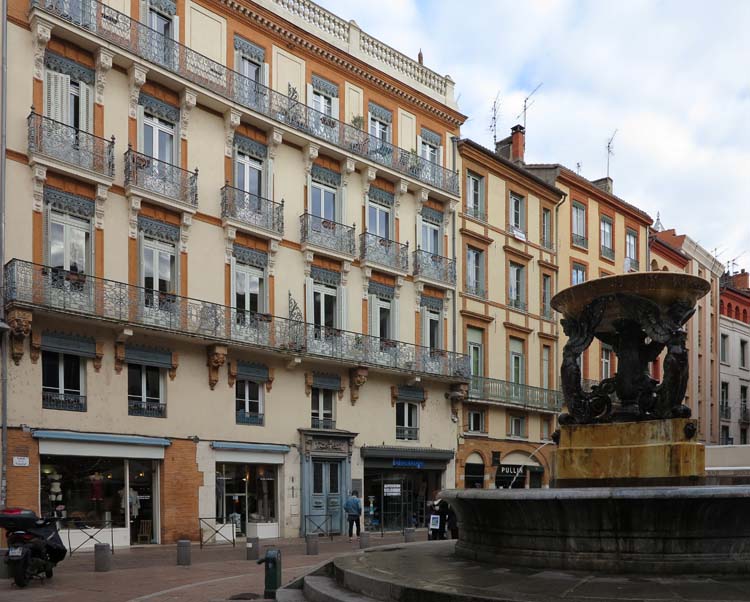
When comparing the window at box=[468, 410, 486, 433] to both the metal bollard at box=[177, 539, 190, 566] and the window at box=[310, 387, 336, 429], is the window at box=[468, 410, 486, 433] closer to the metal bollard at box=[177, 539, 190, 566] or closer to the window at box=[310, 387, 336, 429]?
the window at box=[310, 387, 336, 429]

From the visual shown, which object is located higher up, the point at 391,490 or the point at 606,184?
the point at 606,184

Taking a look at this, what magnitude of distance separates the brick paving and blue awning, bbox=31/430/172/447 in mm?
2766

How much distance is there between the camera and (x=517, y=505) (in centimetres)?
1077

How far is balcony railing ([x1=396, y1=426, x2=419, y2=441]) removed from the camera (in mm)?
33784

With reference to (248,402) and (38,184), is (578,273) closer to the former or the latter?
(248,402)

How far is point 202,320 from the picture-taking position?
1048 inches

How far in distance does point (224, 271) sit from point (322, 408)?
608cm

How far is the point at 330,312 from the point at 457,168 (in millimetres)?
9540

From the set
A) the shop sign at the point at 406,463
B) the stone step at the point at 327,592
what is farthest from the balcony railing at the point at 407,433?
the stone step at the point at 327,592

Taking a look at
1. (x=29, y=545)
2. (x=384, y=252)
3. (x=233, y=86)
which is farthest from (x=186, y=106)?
(x=29, y=545)

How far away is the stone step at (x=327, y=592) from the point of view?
10.1 metres

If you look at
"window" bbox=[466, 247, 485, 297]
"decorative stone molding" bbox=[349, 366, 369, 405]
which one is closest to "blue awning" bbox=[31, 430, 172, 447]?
"decorative stone molding" bbox=[349, 366, 369, 405]

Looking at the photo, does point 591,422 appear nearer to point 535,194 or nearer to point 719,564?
point 719,564

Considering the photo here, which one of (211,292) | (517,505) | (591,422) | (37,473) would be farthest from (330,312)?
(517,505)
